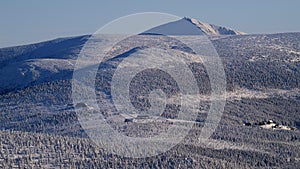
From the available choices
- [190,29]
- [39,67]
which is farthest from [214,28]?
[39,67]

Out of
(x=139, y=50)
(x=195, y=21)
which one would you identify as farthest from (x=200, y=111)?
(x=195, y=21)

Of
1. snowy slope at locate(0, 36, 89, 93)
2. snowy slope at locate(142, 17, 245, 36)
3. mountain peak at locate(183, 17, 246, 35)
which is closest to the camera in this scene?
snowy slope at locate(0, 36, 89, 93)

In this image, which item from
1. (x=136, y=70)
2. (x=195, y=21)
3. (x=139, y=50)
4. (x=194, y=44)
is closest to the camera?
(x=136, y=70)

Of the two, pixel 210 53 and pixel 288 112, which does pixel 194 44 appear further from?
pixel 288 112

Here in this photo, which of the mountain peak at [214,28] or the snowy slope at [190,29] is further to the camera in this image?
the mountain peak at [214,28]

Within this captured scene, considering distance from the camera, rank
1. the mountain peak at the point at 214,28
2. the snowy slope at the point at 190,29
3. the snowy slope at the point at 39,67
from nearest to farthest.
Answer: the snowy slope at the point at 39,67, the snowy slope at the point at 190,29, the mountain peak at the point at 214,28

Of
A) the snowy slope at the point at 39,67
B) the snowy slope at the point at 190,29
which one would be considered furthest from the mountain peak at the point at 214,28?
the snowy slope at the point at 39,67

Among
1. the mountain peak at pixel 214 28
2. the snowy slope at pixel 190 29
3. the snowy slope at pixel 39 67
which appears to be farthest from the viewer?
the mountain peak at pixel 214 28

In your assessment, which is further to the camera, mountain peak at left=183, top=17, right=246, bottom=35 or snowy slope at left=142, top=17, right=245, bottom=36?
mountain peak at left=183, top=17, right=246, bottom=35

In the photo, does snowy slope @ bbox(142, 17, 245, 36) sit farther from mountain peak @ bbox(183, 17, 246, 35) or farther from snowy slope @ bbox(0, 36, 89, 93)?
snowy slope @ bbox(0, 36, 89, 93)

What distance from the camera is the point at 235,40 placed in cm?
10581

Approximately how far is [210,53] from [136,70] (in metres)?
21.3

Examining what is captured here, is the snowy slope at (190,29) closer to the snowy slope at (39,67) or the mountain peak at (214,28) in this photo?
the mountain peak at (214,28)

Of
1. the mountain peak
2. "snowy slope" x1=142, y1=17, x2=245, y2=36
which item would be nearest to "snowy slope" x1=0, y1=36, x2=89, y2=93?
"snowy slope" x1=142, y1=17, x2=245, y2=36
